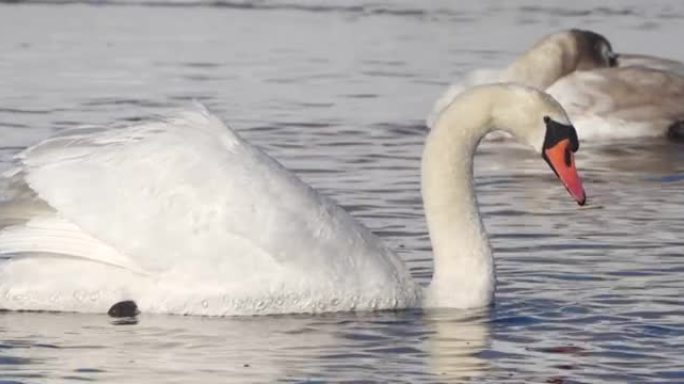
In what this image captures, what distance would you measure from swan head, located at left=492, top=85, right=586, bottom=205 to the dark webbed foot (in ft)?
5.86

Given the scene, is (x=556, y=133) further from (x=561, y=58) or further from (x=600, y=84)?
(x=561, y=58)

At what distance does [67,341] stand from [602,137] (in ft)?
27.6

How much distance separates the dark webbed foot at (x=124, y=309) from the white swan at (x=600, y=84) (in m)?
6.98

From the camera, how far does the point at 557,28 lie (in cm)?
2255

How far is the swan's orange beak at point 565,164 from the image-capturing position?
9.60 meters

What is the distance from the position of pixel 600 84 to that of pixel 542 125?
7.65m

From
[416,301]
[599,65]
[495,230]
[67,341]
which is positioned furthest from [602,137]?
[67,341]

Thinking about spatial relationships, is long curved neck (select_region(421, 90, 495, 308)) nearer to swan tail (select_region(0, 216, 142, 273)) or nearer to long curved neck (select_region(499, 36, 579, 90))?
swan tail (select_region(0, 216, 142, 273))

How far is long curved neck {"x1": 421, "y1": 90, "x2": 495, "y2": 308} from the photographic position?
966 centimetres

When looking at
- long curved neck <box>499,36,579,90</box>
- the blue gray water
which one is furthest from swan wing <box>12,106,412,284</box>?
long curved neck <box>499,36,579,90</box>

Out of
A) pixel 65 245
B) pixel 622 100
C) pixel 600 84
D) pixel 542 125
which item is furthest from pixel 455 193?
pixel 600 84

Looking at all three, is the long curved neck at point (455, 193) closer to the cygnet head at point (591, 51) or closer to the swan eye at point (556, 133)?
the swan eye at point (556, 133)

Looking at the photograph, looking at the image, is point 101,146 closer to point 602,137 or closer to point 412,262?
point 412,262

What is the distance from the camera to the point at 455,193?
32.0 ft
